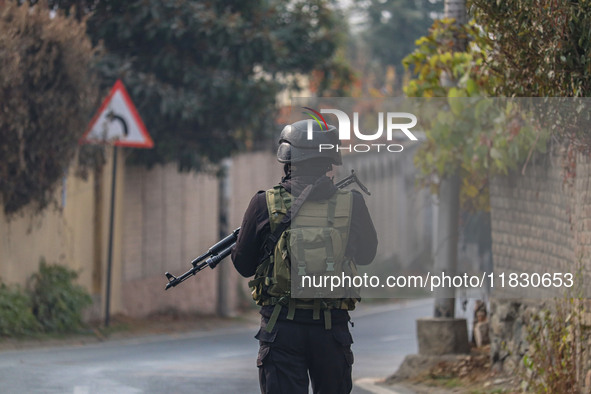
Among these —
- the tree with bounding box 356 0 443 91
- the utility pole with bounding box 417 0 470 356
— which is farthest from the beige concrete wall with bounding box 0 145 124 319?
the tree with bounding box 356 0 443 91

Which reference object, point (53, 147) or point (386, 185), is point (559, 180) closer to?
point (386, 185)

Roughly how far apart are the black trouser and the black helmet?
82 cm

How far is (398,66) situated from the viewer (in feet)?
118

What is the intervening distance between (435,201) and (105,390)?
3.61 meters

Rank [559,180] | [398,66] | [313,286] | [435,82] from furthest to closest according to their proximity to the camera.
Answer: [398,66], [435,82], [559,180], [313,286]

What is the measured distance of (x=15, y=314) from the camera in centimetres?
1170

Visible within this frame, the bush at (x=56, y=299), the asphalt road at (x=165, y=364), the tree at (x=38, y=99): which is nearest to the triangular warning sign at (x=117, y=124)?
the tree at (x=38, y=99)

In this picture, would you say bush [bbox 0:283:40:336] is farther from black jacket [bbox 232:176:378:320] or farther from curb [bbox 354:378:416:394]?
black jacket [bbox 232:176:378:320]

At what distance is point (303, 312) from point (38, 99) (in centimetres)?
678

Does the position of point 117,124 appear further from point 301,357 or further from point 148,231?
point 301,357

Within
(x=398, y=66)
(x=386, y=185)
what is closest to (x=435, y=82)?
(x=386, y=185)

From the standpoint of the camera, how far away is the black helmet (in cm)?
558

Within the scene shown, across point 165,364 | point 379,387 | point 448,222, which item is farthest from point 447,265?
point 165,364

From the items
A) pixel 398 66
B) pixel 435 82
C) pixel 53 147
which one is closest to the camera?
pixel 435 82
